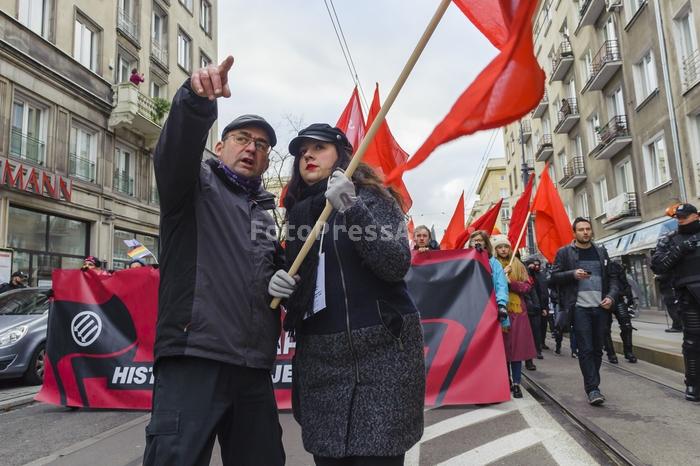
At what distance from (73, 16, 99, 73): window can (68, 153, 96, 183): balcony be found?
11.2 feet

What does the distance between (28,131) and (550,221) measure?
1498 cm

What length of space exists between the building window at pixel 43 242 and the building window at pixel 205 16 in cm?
1575

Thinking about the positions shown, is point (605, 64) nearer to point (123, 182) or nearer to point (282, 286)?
point (123, 182)

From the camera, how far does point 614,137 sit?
803 inches

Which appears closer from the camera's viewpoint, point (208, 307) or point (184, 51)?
point (208, 307)

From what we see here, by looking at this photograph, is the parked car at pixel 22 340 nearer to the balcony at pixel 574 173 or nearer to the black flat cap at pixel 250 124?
the black flat cap at pixel 250 124

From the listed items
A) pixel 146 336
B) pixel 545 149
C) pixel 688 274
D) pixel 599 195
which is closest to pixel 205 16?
pixel 545 149

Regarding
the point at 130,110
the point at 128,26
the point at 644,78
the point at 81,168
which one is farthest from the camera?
the point at 128,26

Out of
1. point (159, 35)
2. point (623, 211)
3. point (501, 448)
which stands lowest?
point (501, 448)

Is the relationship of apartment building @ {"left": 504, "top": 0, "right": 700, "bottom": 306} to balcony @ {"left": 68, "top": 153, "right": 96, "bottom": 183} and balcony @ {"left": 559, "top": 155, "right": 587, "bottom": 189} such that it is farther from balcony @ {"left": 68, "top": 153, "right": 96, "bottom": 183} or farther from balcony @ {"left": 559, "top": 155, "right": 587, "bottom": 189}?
balcony @ {"left": 68, "top": 153, "right": 96, "bottom": 183}

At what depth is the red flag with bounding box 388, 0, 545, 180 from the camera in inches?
85.2

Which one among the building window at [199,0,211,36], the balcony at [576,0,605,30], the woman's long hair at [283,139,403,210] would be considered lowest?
the woman's long hair at [283,139,403,210]

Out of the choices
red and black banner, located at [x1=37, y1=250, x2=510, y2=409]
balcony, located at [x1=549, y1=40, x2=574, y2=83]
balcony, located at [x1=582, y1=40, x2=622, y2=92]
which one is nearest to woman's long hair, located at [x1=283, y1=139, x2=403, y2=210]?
red and black banner, located at [x1=37, y1=250, x2=510, y2=409]

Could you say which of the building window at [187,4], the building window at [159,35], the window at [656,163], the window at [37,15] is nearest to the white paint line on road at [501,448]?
the window at [656,163]
